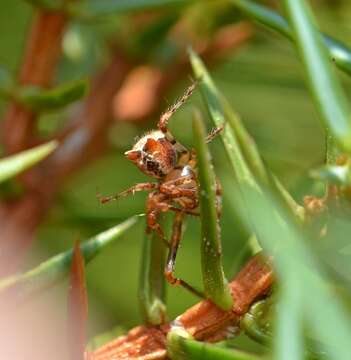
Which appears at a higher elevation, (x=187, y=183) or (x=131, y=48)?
(x=131, y=48)

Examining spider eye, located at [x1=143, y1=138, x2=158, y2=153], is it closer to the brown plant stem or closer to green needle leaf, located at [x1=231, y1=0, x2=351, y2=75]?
green needle leaf, located at [x1=231, y1=0, x2=351, y2=75]

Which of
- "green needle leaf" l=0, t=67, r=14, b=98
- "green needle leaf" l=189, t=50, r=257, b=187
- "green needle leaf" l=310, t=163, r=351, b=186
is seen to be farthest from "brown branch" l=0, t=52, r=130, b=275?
"green needle leaf" l=310, t=163, r=351, b=186

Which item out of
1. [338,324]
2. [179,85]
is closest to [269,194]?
[338,324]

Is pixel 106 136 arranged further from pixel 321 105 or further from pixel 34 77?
pixel 321 105

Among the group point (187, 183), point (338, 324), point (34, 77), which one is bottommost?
point (338, 324)

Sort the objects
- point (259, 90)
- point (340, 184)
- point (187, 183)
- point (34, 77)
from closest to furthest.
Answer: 1. point (340, 184)
2. point (187, 183)
3. point (34, 77)
4. point (259, 90)

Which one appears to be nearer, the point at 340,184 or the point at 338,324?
the point at 338,324

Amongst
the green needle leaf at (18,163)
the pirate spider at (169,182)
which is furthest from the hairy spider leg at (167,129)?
the green needle leaf at (18,163)
